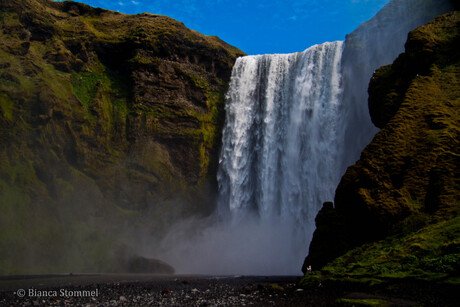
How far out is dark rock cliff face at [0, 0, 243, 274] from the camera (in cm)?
2458

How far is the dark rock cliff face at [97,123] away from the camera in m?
24.6

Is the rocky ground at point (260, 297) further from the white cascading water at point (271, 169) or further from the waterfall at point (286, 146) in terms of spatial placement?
the white cascading water at point (271, 169)

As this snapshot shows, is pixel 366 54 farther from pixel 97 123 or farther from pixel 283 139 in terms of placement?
pixel 97 123

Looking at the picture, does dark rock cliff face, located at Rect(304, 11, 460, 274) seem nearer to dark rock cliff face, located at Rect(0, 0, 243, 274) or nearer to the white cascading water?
the white cascading water

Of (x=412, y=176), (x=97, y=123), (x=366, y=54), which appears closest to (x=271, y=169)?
(x=366, y=54)

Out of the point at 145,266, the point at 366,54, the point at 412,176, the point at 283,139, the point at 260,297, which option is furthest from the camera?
the point at 283,139

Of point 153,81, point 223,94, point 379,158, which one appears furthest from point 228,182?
point 379,158

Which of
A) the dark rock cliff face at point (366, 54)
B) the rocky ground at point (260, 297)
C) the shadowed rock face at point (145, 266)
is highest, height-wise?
the dark rock cliff face at point (366, 54)

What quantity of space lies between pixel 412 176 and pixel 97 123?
82.8 ft

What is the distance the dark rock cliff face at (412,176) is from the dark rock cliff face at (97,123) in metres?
19.4

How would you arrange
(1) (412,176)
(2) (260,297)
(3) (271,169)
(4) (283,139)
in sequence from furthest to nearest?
(4) (283,139) → (3) (271,169) → (1) (412,176) → (2) (260,297)

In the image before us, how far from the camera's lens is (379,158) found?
1162 centimetres

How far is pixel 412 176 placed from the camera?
1087 centimetres

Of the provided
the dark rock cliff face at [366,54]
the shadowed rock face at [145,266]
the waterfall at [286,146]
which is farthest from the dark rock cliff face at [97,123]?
the dark rock cliff face at [366,54]
